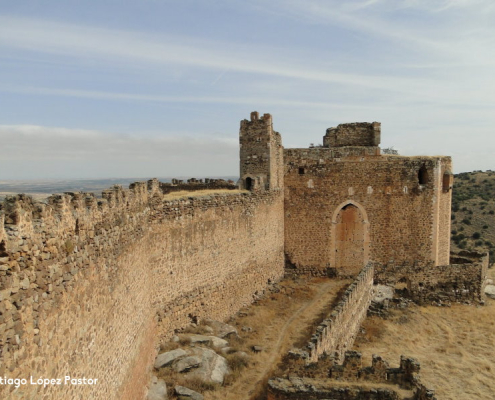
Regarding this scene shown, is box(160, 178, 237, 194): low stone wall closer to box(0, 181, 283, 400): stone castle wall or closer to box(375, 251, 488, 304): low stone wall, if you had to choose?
box(0, 181, 283, 400): stone castle wall

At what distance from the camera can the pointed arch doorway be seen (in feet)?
65.5

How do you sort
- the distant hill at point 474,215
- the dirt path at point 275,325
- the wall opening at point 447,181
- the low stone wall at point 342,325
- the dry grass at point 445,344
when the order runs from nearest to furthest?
the dirt path at point 275,325 < the low stone wall at point 342,325 < the dry grass at point 445,344 < the wall opening at point 447,181 < the distant hill at point 474,215

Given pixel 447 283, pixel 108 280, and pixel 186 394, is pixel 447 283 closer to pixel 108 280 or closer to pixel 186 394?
pixel 186 394

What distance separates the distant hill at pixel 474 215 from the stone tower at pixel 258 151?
22328mm

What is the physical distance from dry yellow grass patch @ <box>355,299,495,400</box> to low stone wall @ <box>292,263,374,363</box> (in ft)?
2.01

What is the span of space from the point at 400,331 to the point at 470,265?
5.45 m

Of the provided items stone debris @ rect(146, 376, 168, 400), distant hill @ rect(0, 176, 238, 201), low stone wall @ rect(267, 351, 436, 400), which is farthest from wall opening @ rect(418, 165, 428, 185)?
stone debris @ rect(146, 376, 168, 400)

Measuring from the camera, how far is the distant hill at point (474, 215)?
36.4 m

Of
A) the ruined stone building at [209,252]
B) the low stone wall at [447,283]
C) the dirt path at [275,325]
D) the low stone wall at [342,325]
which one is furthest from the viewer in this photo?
the low stone wall at [447,283]

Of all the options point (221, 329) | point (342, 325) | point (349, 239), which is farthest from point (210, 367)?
point (349, 239)

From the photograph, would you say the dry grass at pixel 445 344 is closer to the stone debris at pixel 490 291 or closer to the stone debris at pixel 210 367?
the stone debris at pixel 490 291

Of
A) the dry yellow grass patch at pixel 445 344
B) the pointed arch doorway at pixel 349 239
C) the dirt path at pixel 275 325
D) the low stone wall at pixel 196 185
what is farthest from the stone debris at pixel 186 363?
the pointed arch doorway at pixel 349 239

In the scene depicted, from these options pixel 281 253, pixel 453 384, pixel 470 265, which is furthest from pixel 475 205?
pixel 453 384

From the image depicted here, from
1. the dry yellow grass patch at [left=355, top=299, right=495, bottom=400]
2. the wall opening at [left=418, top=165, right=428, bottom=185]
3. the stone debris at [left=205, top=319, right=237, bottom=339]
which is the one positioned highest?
the wall opening at [left=418, top=165, right=428, bottom=185]
